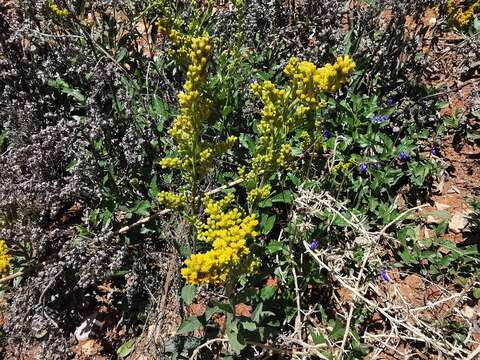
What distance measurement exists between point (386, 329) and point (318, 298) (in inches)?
20.1

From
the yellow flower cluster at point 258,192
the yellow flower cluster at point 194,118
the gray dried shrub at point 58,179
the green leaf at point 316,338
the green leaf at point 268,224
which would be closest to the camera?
the yellow flower cluster at point 194,118

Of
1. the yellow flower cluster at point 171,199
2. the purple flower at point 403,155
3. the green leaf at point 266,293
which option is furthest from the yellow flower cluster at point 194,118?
the purple flower at point 403,155

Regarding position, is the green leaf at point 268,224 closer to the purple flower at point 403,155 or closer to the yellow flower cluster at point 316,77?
the yellow flower cluster at point 316,77

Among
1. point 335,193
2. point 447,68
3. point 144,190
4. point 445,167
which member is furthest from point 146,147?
point 447,68

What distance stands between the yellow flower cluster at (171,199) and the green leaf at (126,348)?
1333mm

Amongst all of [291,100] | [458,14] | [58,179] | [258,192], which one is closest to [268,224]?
[258,192]

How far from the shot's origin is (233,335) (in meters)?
2.41

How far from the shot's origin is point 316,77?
7.06 ft

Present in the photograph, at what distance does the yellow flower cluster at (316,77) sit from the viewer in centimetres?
212

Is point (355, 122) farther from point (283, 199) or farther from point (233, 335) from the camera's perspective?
point (233, 335)

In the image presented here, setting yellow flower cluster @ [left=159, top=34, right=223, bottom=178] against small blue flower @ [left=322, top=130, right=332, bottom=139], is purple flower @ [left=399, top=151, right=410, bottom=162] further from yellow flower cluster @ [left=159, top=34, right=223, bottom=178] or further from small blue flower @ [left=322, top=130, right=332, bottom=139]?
yellow flower cluster @ [left=159, top=34, right=223, bottom=178]

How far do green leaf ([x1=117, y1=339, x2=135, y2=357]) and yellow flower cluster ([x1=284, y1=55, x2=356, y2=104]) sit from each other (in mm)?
2118

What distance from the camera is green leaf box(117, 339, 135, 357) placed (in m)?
3.11

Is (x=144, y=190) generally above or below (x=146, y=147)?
below
